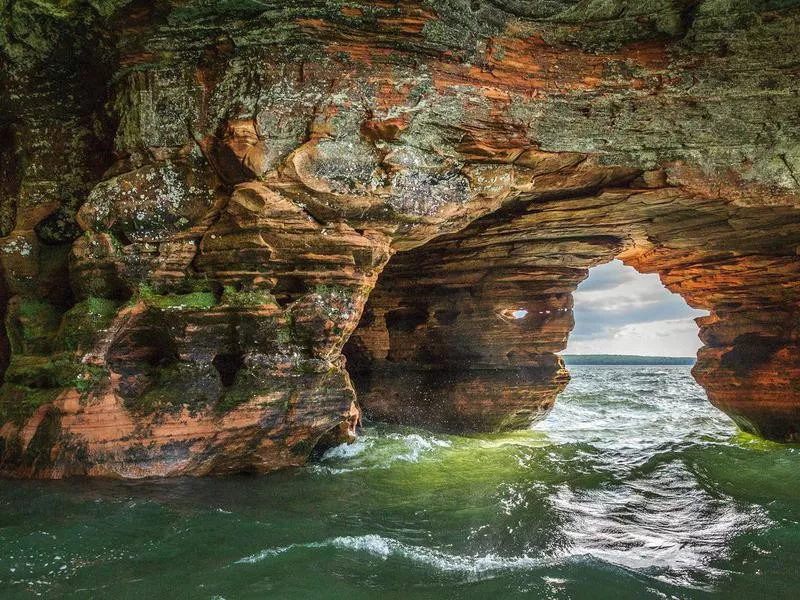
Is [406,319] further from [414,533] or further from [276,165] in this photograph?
[414,533]

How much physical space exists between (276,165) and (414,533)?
6.00 m

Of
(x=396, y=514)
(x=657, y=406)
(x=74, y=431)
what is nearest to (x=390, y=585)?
(x=396, y=514)

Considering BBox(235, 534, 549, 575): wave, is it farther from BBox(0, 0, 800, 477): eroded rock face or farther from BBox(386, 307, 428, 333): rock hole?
BBox(386, 307, 428, 333): rock hole

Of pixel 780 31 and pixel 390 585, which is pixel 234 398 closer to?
pixel 390 585

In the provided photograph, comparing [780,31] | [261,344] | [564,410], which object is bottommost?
[564,410]

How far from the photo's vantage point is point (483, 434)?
15.9 m

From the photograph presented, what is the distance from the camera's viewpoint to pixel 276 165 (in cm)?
852

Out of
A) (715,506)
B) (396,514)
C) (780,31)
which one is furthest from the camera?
(780,31)

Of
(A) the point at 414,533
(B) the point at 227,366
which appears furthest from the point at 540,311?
(A) the point at 414,533

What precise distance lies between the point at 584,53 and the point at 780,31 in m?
3.52

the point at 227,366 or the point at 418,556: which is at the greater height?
the point at 227,366

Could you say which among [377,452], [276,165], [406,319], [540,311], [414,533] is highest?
[276,165]

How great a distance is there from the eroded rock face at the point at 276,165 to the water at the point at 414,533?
1.35m

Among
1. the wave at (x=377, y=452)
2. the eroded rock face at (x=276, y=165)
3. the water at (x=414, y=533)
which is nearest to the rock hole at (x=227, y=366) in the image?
the eroded rock face at (x=276, y=165)
